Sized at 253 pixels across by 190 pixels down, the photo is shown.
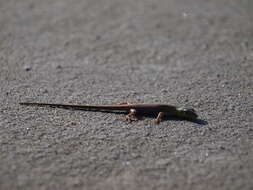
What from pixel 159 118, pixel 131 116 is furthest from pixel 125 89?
pixel 159 118

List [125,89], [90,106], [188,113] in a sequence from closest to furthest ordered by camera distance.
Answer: [188,113] → [90,106] → [125,89]

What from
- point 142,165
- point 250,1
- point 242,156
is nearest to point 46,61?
point 142,165

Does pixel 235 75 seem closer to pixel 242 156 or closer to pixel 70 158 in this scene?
pixel 242 156

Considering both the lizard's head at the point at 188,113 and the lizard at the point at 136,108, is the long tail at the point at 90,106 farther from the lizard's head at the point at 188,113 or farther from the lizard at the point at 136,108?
the lizard's head at the point at 188,113

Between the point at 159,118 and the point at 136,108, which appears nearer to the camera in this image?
the point at 159,118

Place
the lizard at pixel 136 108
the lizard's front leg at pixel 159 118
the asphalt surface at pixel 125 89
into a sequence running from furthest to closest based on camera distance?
the lizard at pixel 136 108
the lizard's front leg at pixel 159 118
the asphalt surface at pixel 125 89

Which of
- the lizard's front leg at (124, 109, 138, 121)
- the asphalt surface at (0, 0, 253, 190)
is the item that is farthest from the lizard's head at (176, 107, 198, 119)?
the lizard's front leg at (124, 109, 138, 121)

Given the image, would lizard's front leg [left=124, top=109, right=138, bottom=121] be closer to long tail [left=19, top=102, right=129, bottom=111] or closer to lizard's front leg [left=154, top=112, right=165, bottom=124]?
long tail [left=19, top=102, right=129, bottom=111]

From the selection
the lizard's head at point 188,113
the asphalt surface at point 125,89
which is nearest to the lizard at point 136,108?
the lizard's head at point 188,113

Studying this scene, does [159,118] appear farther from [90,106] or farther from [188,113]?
[90,106]
